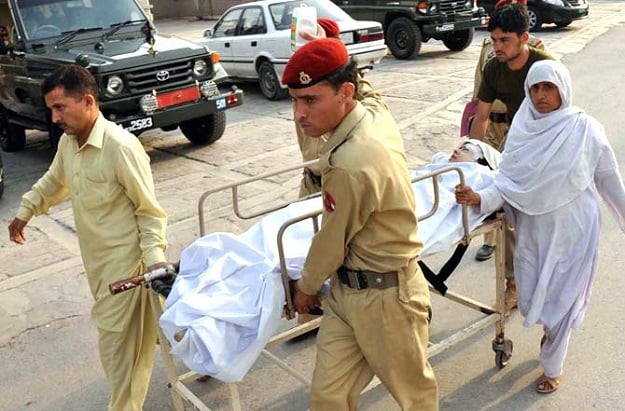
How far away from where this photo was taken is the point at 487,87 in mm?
4488

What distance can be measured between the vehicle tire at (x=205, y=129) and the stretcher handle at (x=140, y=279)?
5.82 meters

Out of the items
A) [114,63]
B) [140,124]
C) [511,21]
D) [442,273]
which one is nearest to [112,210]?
[442,273]

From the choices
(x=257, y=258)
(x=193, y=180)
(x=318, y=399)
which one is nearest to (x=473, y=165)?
(x=257, y=258)

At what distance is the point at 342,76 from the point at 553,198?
5.20 feet

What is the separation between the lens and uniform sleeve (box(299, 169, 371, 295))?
225cm

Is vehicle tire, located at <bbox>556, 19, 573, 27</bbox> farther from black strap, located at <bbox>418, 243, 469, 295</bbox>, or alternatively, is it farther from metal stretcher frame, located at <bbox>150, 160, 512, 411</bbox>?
black strap, located at <bbox>418, 243, 469, 295</bbox>

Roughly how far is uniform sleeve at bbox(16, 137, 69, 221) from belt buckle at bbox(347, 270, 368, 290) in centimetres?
165

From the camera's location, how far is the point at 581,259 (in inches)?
135

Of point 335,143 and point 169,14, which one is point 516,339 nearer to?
point 335,143

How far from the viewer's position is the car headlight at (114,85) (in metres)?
7.20

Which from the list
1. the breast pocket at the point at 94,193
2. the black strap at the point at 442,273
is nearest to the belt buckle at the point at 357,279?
the black strap at the point at 442,273

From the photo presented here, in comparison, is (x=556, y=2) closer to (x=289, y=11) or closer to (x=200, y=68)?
(x=289, y=11)

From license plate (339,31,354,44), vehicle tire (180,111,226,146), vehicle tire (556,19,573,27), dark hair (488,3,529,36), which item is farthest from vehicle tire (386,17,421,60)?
dark hair (488,3,529,36)

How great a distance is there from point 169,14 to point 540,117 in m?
25.2
